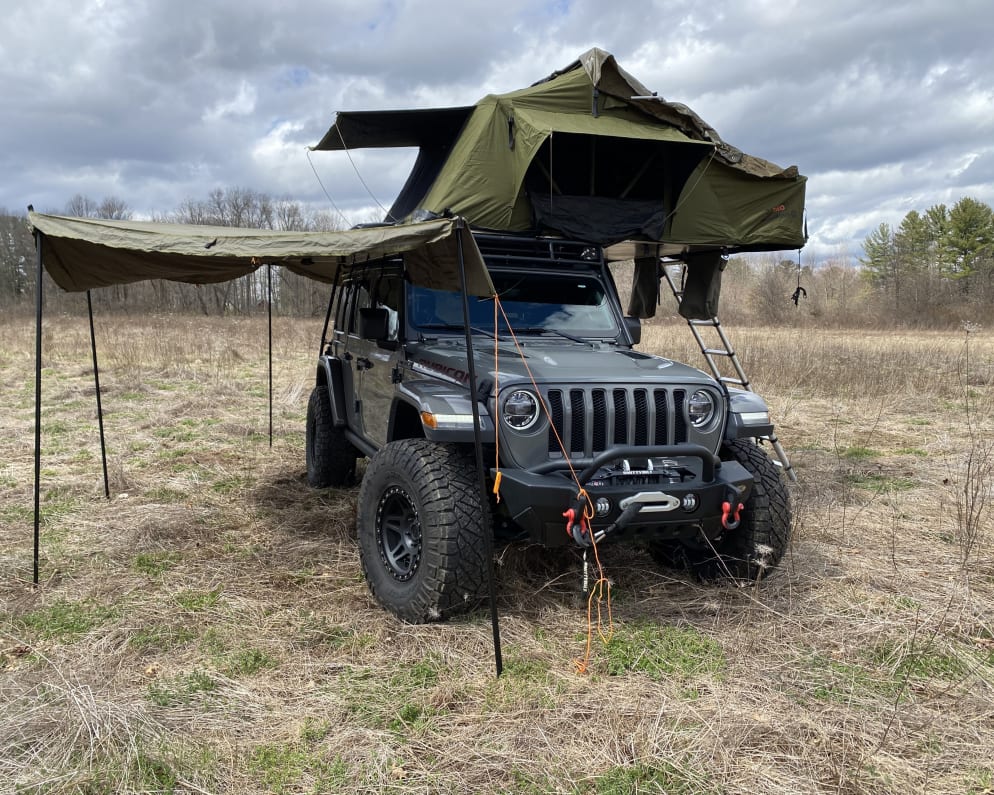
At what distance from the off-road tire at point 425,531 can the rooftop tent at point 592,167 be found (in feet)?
6.94

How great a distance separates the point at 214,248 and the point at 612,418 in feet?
7.62

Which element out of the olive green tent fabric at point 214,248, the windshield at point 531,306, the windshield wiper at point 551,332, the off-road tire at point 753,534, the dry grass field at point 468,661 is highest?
the olive green tent fabric at point 214,248

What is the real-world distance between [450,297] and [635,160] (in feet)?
7.58

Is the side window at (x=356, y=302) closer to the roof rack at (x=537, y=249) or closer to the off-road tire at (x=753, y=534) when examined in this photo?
the roof rack at (x=537, y=249)

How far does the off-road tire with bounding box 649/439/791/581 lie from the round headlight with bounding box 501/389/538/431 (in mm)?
1252

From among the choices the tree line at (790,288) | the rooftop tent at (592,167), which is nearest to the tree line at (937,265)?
the tree line at (790,288)

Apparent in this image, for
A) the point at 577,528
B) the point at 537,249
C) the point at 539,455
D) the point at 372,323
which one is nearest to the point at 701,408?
the point at 539,455

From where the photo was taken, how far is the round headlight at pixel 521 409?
3695 millimetres

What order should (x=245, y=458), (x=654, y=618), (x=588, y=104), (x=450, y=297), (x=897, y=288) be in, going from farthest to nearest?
(x=897, y=288) → (x=245, y=458) → (x=588, y=104) → (x=450, y=297) → (x=654, y=618)

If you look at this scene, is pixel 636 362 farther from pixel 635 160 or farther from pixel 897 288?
pixel 897 288

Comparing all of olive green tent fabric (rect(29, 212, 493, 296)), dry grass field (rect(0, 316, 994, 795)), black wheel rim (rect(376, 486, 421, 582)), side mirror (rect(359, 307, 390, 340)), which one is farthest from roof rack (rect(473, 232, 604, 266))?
dry grass field (rect(0, 316, 994, 795))

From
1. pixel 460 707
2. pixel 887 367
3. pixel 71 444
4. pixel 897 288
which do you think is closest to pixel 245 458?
pixel 71 444

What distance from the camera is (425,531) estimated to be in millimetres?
3623

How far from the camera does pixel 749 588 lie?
4.18m
